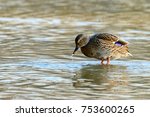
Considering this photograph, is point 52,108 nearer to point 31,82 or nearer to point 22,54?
point 31,82

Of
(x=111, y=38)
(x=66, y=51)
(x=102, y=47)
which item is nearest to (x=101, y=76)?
(x=102, y=47)

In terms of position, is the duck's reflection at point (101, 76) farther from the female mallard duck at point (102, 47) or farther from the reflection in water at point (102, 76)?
the female mallard duck at point (102, 47)

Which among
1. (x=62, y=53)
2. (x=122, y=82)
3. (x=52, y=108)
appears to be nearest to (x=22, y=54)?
(x=62, y=53)

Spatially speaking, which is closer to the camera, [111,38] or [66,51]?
[111,38]

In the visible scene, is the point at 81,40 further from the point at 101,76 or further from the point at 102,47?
the point at 101,76

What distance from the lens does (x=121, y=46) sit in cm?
1364

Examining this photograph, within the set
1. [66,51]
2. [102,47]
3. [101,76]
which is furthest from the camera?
[66,51]

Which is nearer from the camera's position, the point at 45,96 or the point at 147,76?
the point at 45,96

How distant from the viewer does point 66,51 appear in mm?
14555

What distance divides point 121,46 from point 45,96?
3.29 metres

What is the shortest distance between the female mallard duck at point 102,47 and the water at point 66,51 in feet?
0.61

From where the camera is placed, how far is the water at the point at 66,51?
11.2m

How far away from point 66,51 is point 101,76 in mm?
2369

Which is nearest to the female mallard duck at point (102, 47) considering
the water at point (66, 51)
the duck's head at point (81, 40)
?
the duck's head at point (81, 40)
